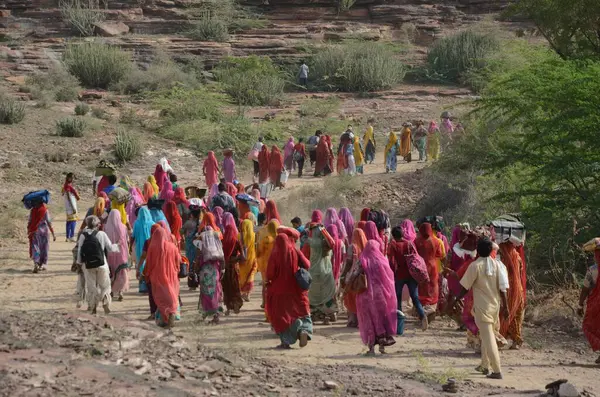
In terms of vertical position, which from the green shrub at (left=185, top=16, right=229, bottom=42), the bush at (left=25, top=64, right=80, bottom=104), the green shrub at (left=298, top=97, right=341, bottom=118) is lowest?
the green shrub at (left=298, top=97, right=341, bottom=118)

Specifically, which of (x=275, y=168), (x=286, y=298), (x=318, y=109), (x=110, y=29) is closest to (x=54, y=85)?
(x=318, y=109)

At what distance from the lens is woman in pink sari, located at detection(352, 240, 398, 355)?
1223cm

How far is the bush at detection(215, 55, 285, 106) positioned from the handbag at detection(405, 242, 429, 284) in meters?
25.7

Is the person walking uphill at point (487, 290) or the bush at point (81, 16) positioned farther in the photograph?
the bush at point (81, 16)

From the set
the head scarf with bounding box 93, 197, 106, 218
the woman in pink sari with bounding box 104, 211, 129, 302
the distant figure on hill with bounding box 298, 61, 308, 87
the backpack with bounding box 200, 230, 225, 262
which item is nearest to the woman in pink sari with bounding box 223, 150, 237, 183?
the head scarf with bounding box 93, 197, 106, 218

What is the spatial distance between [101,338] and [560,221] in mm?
8061

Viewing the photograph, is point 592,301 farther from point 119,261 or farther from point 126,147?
point 126,147

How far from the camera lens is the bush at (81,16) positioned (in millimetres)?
47125

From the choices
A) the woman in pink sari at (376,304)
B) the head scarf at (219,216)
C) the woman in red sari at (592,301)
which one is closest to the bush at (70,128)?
the head scarf at (219,216)

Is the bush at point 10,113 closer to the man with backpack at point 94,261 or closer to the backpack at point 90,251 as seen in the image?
the man with backpack at point 94,261

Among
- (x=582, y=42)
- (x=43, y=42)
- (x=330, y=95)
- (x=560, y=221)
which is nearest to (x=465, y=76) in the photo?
(x=330, y=95)

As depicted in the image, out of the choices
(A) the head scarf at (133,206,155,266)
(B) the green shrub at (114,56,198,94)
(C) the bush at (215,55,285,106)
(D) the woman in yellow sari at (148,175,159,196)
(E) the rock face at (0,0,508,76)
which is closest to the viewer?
(A) the head scarf at (133,206,155,266)

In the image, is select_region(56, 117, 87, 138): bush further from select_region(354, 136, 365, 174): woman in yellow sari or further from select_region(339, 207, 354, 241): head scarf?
select_region(339, 207, 354, 241): head scarf

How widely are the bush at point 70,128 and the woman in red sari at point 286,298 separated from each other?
20.1m
